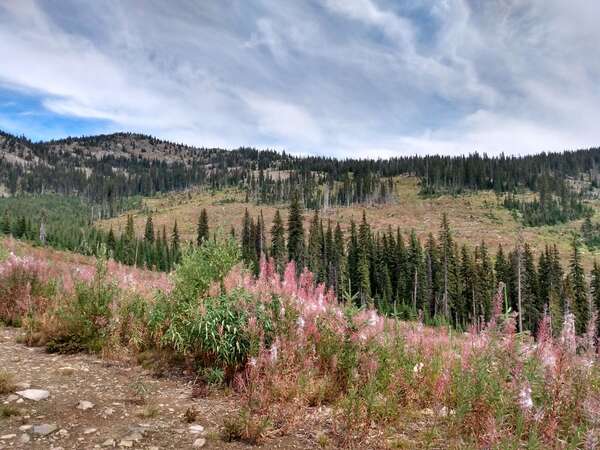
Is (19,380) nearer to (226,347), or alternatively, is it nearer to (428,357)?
→ (226,347)

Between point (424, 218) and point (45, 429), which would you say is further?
point (424, 218)

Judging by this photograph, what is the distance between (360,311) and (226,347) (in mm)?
2233

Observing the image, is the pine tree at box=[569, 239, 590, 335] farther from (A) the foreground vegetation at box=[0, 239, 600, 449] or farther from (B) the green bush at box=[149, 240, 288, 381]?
(B) the green bush at box=[149, 240, 288, 381]

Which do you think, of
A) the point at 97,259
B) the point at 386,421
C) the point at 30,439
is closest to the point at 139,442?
the point at 30,439

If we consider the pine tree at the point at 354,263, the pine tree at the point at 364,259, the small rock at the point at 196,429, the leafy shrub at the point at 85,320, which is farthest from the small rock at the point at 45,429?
the pine tree at the point at 354,263

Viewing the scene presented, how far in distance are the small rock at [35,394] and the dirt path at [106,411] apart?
0.07 m

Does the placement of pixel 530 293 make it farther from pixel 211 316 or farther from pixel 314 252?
pixel 211 316

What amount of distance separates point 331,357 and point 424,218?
14841 centimetres

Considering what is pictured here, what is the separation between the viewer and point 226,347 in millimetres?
5762

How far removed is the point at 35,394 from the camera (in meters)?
5.07

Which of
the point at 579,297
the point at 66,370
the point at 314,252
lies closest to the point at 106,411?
the point at 66,370

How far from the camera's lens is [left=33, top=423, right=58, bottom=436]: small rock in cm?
412

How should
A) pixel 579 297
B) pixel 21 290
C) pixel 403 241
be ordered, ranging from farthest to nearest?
1. pixel 403 241
2. pixel 579 297
3. pixel 21 290

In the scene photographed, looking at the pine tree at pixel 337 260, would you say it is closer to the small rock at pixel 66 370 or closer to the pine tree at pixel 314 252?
the pine tree at pixel 314 252
